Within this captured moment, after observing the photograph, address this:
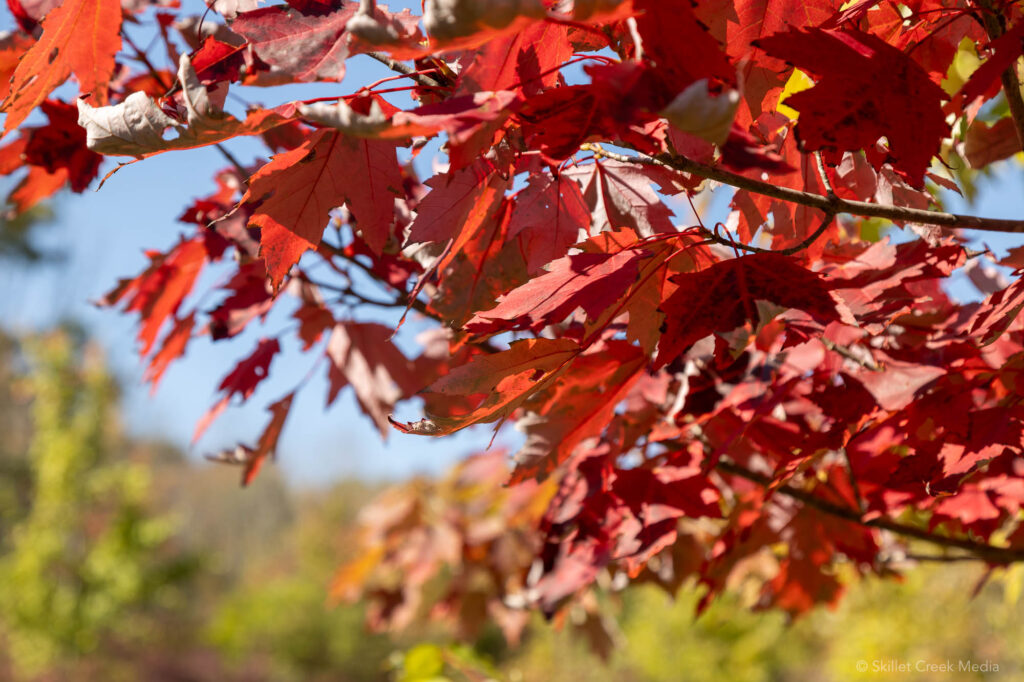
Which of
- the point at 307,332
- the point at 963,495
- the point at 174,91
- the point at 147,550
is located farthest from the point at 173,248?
the point at 147,550

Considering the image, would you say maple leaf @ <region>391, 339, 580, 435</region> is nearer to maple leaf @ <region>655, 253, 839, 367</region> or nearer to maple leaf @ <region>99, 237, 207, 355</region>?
maple leaf @ <region>655, 253, 839, 367</region>

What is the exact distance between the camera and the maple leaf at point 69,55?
517 mm

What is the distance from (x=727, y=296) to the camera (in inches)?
20.4

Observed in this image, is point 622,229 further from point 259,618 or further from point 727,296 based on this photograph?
point 259,618

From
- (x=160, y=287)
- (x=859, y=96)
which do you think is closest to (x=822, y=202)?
(x=859, y=96)

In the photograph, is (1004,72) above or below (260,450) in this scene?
above

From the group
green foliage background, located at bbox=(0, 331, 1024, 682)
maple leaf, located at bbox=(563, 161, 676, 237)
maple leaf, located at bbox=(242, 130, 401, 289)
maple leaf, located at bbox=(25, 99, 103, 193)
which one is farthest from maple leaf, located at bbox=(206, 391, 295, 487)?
green foliage background, located at bbox=(0, 331, 1024, 682)

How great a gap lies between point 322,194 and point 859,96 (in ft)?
1.29

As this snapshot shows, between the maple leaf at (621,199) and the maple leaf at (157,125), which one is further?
the maple leaf at (621,199)

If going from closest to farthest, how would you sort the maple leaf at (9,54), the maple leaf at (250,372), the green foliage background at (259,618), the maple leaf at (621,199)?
1. the maple leaf at (621,199)
2. the maple leaf at (9,54)
3. the maple leaf at (250,372)
4. the green foliage background at (259,618)

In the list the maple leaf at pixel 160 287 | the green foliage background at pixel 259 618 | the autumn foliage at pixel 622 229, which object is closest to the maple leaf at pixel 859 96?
the autumn foliage at pixel 622 229

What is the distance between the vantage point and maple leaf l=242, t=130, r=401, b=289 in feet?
1.81

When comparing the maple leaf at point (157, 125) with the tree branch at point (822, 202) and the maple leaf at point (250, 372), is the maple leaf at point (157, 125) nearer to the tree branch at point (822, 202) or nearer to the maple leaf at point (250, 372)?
the tree branch at point (822, 202)

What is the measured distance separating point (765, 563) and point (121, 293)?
162cm
